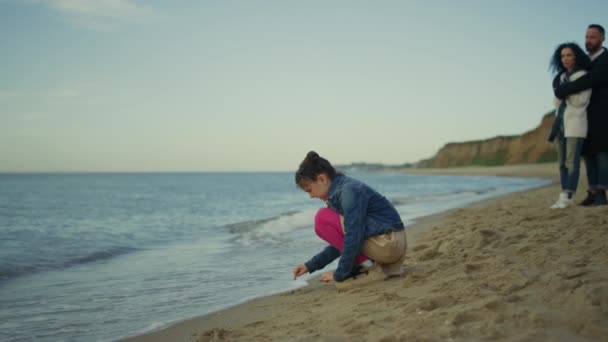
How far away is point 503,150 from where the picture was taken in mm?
66125

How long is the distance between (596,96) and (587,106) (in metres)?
0.15

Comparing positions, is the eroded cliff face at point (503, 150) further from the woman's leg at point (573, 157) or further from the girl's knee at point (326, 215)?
the girl's knee at point (326, 215)

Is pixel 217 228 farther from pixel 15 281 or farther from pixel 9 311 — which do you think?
pixel 9 311

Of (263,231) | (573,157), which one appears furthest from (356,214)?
(263,231)

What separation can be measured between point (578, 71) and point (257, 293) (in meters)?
4.53

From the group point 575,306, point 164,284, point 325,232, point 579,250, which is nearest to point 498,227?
point 579,250

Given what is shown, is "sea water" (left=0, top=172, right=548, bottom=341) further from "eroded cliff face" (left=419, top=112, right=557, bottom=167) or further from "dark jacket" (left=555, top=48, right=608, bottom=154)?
"eroded cliff face" (left=419, top=112, right=557, bottom=167)

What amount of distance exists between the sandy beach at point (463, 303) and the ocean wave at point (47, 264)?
145 inches

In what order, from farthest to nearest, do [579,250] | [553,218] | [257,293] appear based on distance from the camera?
[553,218], [257,293], [579,250]

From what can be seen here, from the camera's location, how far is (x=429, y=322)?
2.30 m

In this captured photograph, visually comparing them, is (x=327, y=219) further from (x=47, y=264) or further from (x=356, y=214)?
(x=47, y=264)

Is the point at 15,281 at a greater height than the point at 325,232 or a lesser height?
lesser

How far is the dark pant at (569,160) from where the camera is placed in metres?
5.54

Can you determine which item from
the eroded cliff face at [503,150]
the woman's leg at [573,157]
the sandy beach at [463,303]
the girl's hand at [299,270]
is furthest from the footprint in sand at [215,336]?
the eroded cliff face at [503,150]
